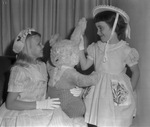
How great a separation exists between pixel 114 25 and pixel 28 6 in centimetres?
77

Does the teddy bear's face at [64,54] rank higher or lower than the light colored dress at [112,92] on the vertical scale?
higher

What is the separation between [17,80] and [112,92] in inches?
20.9

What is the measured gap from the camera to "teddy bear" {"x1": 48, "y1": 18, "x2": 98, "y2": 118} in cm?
130

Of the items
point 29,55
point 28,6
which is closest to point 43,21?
point 28,6

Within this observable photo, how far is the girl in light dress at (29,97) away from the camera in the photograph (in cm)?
130

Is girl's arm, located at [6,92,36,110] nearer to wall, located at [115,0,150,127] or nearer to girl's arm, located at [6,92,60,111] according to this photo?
girl's arm, located at [6,92,60,111]

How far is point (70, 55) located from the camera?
1311 millimetres

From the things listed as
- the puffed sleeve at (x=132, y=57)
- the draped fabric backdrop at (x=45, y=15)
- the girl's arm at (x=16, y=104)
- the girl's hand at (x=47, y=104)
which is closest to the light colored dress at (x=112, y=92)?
the puffed sleeve at (x=132, y=57)

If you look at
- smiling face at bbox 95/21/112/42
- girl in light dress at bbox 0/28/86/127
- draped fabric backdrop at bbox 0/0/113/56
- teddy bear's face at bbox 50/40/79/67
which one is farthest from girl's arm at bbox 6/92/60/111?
draped fabric backdrop at bbox 0/0/113/56

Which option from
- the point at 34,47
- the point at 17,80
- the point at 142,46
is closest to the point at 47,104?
the point at 17,80

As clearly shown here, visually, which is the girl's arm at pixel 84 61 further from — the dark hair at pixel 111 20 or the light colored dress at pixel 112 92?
the dark hair at pixel 111 20

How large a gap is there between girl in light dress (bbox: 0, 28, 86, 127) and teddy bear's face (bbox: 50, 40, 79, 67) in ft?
0.52

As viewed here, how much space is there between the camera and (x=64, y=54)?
1.30m

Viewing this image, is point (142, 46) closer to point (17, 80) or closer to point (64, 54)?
point (64, 54)
